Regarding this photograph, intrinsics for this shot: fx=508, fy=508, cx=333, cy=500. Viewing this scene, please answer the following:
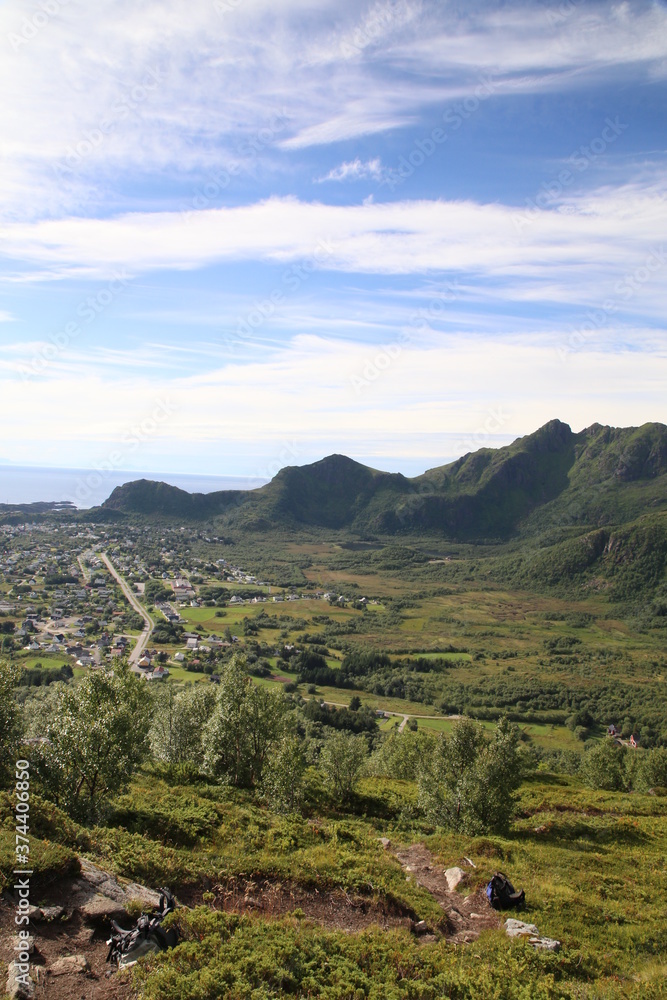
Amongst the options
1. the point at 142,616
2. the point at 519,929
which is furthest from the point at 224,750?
the point at 142,616

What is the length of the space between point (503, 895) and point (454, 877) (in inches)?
126

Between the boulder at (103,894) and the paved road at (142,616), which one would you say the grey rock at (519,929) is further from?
the paved road at (142,616)

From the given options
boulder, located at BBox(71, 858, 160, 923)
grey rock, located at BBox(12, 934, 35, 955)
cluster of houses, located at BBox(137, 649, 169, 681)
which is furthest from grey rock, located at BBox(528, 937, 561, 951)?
cluster of houses, located at BBox(137, 649, 169, 681)

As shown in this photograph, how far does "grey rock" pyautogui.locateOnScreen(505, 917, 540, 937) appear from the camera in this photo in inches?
700

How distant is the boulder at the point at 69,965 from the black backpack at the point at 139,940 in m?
0.71

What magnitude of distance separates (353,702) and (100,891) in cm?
9887

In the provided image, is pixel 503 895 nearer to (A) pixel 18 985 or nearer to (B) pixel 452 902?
(B) pixel 452 902

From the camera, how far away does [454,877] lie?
23.1 m

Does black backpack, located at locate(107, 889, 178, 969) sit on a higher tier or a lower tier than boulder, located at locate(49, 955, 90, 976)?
lower

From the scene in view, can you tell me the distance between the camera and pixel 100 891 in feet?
53.1

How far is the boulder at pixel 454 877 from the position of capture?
2261cm

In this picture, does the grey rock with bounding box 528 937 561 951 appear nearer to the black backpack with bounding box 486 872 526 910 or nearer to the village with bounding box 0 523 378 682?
the black backpack with bounding box 486 872 526 910

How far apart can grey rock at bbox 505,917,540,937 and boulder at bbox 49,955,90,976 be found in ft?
45.5

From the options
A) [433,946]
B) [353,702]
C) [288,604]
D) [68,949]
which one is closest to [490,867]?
[433,946]
